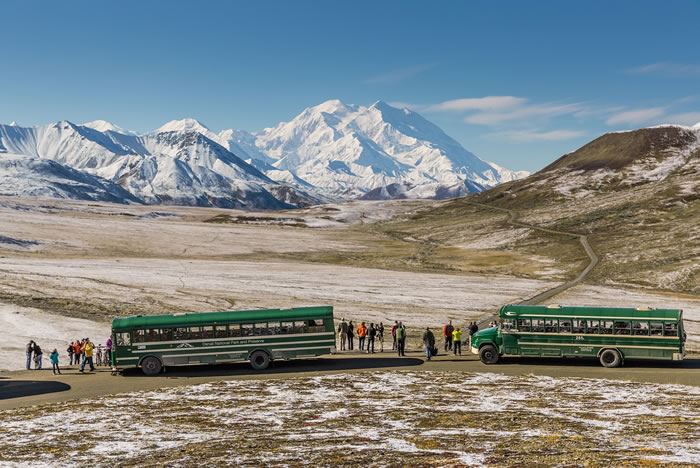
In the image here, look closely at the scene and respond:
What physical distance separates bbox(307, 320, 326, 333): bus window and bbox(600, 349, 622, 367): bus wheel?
1746cm

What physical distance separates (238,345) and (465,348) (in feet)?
59.2

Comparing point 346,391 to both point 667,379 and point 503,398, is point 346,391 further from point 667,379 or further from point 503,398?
point 667,379

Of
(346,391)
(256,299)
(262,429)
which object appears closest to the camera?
(262,429)

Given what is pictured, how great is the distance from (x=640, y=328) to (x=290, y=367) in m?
22.0

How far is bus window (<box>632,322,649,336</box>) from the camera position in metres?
34.6

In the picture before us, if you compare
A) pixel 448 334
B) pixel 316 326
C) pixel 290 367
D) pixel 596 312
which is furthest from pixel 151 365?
pixel 596 312

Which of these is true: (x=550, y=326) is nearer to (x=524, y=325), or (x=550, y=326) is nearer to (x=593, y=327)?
(x=524, y=325)

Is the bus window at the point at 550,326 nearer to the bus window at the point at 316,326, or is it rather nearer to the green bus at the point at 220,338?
the green bus at the point at 220,338

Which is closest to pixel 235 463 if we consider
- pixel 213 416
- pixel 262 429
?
pixel 262 429

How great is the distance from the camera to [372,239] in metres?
171

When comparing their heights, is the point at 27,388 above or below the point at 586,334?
below

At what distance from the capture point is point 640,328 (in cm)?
3469

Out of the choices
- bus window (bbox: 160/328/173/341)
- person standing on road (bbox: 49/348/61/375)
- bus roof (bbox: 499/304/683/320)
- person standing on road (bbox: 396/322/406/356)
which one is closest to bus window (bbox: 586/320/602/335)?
bus roof (bbox: 499/304/683/320)

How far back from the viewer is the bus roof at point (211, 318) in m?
36.4
